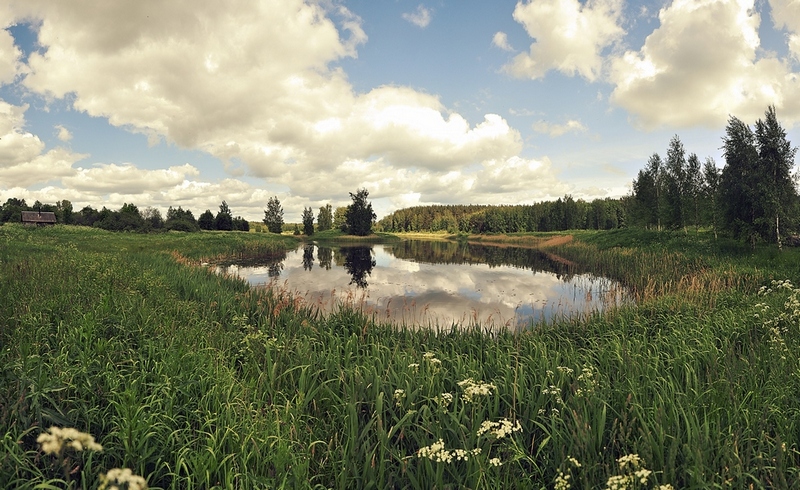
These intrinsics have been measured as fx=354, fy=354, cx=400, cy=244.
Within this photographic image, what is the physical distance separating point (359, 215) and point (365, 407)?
103937 mm

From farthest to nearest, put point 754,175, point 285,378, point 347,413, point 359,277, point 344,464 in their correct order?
point 359,277 < point 754,175 < point 285,378 < point 347,413 < point 344,464

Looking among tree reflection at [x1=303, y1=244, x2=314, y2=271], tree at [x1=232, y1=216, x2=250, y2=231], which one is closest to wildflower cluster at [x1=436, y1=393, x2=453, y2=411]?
tree reflection at [x1=303, y1=244, x2=314, y2=271]

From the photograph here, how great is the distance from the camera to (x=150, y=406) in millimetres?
4812

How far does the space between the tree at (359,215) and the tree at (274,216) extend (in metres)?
21.8

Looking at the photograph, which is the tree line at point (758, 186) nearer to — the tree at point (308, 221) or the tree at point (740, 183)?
the tree at point (740, 183)

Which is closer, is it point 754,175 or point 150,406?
point 150,406

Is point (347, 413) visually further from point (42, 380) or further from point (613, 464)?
point (42, 380)

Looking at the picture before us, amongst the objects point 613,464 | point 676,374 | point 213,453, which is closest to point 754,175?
point 676,374

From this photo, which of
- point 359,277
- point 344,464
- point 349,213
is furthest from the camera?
point 349,213

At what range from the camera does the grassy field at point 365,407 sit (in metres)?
3.98

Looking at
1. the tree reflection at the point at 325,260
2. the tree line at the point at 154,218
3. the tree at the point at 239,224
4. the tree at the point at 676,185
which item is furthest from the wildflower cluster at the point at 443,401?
the tree at the point at 239,224

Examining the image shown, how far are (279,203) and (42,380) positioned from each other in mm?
114718

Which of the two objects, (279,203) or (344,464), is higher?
(279,203)

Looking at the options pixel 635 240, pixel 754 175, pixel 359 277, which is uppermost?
pixel 754 175
